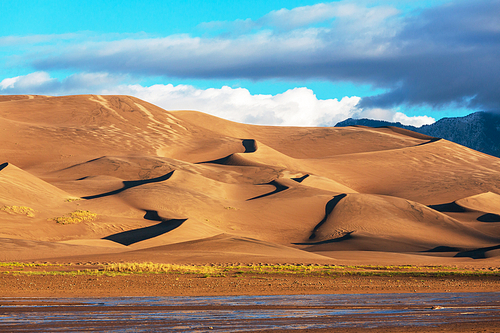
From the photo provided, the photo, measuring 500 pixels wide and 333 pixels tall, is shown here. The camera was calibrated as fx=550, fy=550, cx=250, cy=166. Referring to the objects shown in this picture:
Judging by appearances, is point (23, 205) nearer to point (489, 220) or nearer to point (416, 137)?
point (489, 220)

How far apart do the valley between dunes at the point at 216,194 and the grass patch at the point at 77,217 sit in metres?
0.11

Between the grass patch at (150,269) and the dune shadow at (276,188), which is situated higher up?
the dune shadow at (276,188)

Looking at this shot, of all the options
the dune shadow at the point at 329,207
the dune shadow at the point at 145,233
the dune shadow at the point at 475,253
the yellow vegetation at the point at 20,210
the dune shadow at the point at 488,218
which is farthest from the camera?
the dune shadow at the point at 488,218

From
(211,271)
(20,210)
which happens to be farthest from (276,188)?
(211,271)

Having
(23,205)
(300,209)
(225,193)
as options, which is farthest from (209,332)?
(225,193)

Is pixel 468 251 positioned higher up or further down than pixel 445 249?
higher up

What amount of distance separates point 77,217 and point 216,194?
2193 cm

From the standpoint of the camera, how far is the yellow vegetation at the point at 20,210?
5305 cm

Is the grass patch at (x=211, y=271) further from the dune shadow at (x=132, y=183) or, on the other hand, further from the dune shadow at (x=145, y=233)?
the dune shadow at (x=132, y=183)

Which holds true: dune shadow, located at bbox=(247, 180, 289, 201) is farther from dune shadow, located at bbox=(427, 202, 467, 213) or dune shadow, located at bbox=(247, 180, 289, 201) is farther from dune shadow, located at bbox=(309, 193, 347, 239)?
dune shadow, located at bbox=(427, 202, 467, 213)

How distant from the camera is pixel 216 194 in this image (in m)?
74.3

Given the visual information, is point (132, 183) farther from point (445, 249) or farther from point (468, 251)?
point (468, 251)

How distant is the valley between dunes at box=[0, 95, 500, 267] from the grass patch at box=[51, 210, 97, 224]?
0.11 meters

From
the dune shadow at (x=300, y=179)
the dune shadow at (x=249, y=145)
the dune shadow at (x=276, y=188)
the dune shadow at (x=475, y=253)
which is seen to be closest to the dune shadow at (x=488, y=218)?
the dune shadow at (x=475, y=253)
